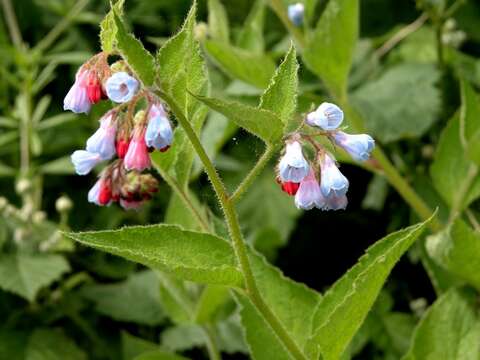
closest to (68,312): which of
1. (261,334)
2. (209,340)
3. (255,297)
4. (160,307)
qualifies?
(160,307)

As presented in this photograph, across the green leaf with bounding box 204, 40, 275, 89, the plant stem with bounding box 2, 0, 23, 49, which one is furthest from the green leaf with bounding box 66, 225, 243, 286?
the plant stem with bounding box 2, 0, 23, 49

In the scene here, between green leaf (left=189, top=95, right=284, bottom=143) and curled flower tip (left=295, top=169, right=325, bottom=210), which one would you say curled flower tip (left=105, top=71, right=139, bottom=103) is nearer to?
green leaf (left=189, top=95, right=284, bottom=143)

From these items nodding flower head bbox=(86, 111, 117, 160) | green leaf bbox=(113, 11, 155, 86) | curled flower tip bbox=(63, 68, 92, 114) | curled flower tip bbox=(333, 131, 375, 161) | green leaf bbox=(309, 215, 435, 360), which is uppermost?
green leaf bbox=(113, 11, 155, 86)

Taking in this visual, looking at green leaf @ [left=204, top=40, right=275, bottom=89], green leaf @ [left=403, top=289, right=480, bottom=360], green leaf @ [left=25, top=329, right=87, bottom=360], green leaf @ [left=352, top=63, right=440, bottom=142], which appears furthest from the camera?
green leaf @ [left=352, top=63, right=440, bottom=142]

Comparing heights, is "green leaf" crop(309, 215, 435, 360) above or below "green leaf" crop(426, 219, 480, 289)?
above

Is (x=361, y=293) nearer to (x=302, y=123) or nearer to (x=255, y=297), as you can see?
(x=255, y=297)

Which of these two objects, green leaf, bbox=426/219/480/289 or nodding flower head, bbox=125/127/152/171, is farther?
green leaf, bbox=426/219/480/289

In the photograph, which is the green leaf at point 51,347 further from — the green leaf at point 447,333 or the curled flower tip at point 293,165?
the curled flower tip at point 293,165
